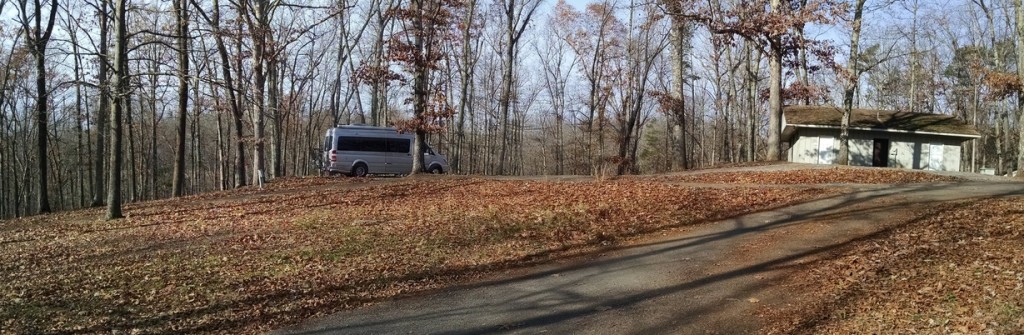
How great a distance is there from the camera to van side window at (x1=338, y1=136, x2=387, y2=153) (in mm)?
26125

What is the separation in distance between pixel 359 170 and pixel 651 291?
67.9ft

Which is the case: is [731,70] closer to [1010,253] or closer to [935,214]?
[935,214]

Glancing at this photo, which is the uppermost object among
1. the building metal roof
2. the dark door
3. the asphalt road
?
the building metal roof

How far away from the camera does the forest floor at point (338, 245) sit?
23.7 ft

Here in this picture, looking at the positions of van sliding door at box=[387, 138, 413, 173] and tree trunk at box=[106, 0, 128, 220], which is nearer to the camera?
tree trunk at box=[106, 0, 128, 220]

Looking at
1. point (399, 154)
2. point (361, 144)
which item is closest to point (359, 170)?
point (361, 144)

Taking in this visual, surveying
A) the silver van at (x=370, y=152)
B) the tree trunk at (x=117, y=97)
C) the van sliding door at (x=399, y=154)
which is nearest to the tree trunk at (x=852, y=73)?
A: the silver van at (x=370, y=152)

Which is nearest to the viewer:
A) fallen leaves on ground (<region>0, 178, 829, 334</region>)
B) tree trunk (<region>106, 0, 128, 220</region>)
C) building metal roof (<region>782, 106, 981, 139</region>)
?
fallen leaves on ground (<region>0, 178, 829, 334</region>)

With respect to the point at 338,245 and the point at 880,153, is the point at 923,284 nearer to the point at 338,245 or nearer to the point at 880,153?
the point at 338,245

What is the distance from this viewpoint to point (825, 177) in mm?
16672

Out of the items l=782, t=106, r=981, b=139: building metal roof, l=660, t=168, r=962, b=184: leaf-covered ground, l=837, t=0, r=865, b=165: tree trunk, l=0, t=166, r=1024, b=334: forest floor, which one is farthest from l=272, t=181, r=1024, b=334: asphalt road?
l=782, t=106, r=981, b=139: building metal roof

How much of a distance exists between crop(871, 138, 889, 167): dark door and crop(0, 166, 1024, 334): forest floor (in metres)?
14.8

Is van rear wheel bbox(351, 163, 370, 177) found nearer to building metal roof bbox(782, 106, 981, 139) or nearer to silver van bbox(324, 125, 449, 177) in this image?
silver van bbox(324, 125, 449, 177)

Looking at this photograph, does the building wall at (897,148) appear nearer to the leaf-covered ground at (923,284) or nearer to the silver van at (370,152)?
the silver van at (370,152)
